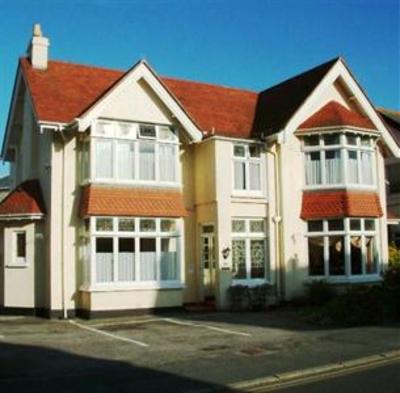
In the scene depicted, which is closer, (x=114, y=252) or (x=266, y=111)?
(x=114, y=252)

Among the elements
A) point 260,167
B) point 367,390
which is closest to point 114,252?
point 260,167

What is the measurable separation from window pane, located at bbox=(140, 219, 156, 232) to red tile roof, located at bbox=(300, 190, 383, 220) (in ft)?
18.4

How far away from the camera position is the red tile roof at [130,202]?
818 inches

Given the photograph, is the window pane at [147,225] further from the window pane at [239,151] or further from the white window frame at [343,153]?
the white window frame at [343,153]

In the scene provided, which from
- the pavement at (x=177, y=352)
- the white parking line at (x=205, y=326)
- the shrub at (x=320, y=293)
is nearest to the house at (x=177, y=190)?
the shrub at (x=320, y=293)

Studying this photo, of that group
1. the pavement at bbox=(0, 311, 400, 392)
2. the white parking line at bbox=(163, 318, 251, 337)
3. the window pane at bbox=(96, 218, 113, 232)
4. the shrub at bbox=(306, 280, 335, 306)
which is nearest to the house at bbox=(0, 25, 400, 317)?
the window pane at bbox=(96, 218, 113, 232)

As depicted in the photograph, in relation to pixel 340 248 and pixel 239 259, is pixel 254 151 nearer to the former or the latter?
pixel 239 259

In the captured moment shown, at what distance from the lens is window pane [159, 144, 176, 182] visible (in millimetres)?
22406

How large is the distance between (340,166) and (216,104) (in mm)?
5578

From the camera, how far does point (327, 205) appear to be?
78.4ft

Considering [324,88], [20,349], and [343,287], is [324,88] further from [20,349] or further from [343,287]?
[20,349]

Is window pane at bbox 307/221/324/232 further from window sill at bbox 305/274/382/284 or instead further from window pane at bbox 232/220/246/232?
window pane at bbox 232/220/246/232

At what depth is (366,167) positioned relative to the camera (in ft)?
81.0

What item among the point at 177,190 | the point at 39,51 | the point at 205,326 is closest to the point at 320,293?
the point at 177,190
